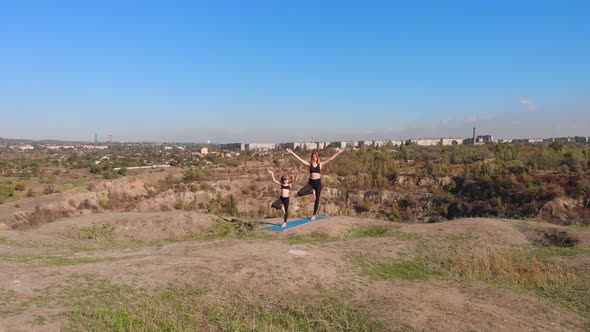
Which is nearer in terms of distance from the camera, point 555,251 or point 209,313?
point 209,313

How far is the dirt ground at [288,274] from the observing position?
6012 millimetres

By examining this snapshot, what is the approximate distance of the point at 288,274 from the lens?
8.00 m

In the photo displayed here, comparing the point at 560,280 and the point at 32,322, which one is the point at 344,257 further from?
the point at 32,322

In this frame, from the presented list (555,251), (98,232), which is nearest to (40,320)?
(98,232)

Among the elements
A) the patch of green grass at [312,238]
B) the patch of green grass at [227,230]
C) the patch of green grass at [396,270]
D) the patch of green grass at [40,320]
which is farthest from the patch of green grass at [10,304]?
the patch of green grass at [227,230]

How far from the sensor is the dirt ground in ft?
19.7

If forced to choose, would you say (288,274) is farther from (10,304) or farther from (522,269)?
(522,269)

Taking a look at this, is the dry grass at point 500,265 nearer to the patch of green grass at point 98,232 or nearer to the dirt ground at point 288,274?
the dirt ground at point 288,274

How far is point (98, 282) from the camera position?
7.23 m

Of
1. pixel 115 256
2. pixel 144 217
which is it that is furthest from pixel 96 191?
pixel 115 256

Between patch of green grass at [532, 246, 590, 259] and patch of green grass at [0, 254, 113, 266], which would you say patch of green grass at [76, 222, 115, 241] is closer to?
patch of green grass at [0, 254, 113, 266]

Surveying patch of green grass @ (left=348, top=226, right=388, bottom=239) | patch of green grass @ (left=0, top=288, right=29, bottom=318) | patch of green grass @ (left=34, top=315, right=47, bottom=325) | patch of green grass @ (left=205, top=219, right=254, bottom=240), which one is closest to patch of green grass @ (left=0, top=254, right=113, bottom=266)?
patch of green grass @ (left=0, top=288, right=29, bottom=318)

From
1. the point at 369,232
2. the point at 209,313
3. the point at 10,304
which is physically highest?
the point at 10,304

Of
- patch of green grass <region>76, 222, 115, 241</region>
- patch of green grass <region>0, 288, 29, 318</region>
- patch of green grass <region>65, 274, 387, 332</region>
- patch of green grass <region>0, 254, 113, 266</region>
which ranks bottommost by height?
patch of green grass <region>76, 222, 115, 241</region>
